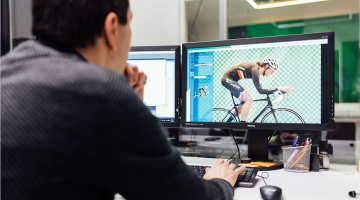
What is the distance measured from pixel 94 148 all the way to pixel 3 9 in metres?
1.33

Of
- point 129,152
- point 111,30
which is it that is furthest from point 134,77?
point 129,152

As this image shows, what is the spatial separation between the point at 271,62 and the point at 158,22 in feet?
2.97

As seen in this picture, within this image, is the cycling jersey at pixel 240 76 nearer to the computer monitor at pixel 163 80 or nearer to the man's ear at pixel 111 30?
the computer monitor at pixel 163 80

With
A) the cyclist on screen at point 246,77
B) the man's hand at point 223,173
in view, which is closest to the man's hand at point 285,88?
the cyclist on screen at point 246,77

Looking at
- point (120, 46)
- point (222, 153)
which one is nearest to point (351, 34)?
point (222, 153)

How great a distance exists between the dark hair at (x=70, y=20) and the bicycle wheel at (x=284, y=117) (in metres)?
0.87

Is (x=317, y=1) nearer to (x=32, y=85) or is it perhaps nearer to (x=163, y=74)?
(x=163, y=74)

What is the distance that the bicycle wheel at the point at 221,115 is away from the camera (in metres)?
1.23

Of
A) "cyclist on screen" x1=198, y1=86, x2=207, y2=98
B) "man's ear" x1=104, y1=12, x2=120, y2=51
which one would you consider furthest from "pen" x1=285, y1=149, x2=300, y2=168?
"man's ear" x1=104, y1=12, x2=120, y2=51

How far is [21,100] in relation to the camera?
0.41m

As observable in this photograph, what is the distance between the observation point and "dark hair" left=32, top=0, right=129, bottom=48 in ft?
1.58

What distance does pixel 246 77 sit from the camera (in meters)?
1.19

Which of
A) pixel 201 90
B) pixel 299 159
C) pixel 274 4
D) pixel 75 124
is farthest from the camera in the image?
pixel 274 4

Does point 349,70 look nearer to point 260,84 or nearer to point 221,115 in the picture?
point 260,84
